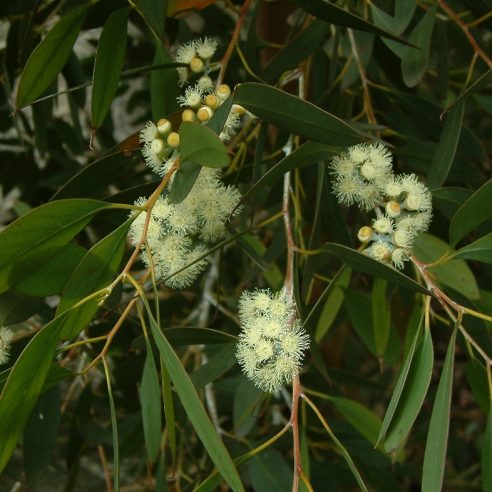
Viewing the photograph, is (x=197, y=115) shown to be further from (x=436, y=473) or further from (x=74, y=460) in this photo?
(x=74, y=460)

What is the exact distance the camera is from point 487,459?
0.89 m

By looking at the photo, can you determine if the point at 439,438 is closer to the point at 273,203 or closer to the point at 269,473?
the point at 269,473

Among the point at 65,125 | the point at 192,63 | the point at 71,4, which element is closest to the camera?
the point at 192,63

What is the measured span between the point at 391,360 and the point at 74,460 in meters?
0.53

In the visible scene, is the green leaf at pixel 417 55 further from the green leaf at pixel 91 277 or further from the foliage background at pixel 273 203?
the green leaf at pixel 91 277

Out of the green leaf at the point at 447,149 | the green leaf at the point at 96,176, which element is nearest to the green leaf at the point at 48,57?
the green leaf at the point at 96,176

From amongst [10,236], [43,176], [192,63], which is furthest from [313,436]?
[10,236]

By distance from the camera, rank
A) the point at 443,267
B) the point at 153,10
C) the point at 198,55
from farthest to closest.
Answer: the point at 443,267
the point at 198,55
the point at 153,10

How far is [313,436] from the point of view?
67.2 inches

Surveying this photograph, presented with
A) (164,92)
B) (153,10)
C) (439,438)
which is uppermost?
(153,10)

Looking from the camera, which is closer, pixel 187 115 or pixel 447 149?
pixel 187 115

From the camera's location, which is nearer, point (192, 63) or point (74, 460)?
point (192, 63)

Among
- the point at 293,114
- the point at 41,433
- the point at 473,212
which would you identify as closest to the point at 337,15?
the point at 293,114

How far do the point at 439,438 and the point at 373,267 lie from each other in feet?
0.58
